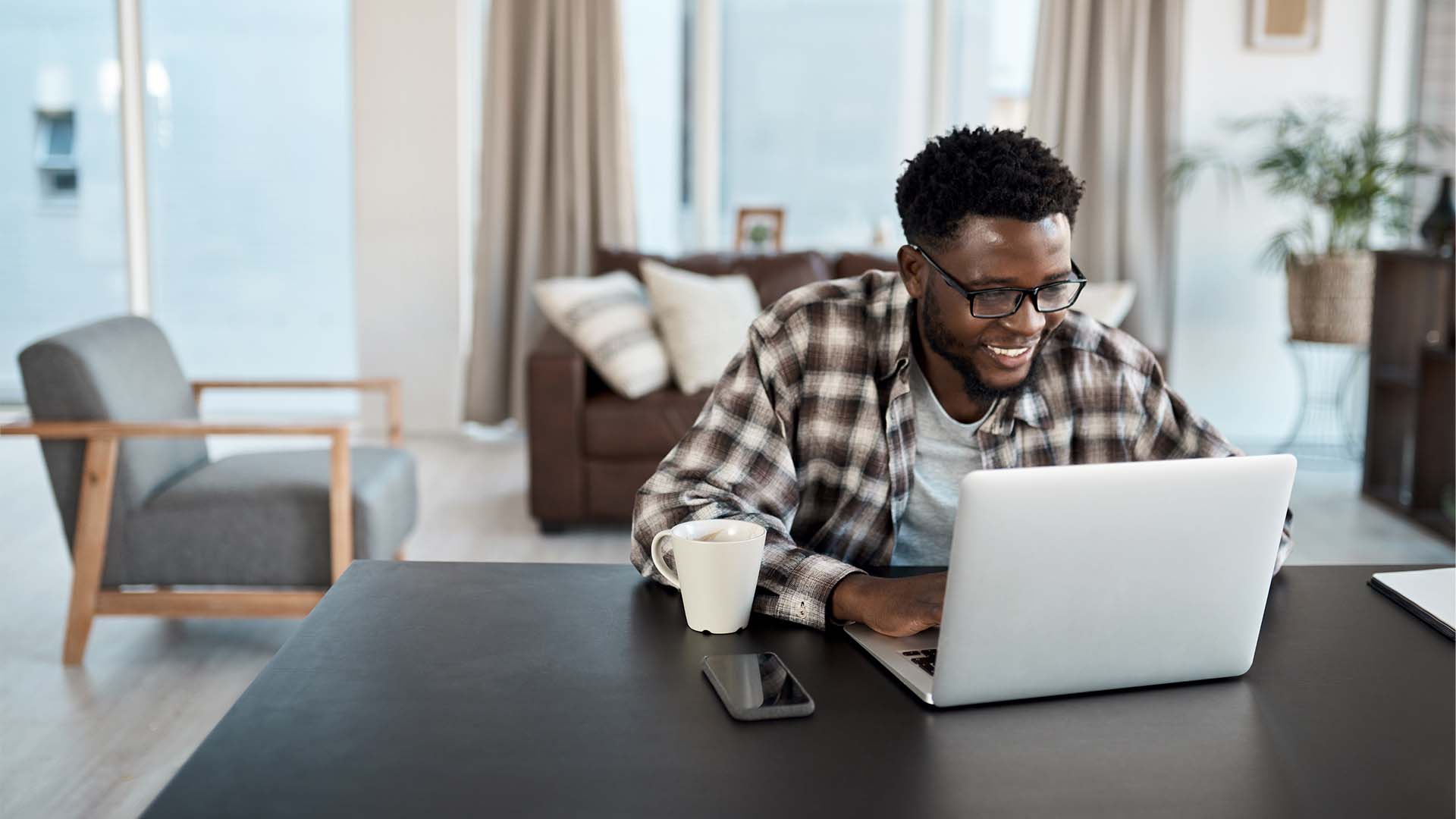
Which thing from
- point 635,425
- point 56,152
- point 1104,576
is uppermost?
point 56,152

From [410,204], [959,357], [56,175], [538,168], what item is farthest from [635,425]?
[56,175]

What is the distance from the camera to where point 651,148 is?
545cm

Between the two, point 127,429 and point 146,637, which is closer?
point 127,429

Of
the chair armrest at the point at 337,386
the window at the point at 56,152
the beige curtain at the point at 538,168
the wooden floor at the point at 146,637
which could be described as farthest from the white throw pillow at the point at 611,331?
the window at the point at 56,152

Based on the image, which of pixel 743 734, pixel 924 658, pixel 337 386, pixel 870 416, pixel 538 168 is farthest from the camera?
pixel 538 168

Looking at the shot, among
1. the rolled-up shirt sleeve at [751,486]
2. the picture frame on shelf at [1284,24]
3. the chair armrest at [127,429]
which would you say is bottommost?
the chair armrest at [127,429]

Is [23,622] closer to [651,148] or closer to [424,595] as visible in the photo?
[424,595]

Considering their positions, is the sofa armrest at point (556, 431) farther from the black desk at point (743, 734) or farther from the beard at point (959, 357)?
the black desk at point (743, 734)

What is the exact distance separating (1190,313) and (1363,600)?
4.22 metres

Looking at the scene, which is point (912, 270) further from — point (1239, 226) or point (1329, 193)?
point (1239, 226)

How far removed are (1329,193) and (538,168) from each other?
2.95 meters

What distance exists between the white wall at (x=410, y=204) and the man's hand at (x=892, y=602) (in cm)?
430

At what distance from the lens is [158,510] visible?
2678 millimetres

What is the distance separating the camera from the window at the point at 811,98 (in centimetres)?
533
